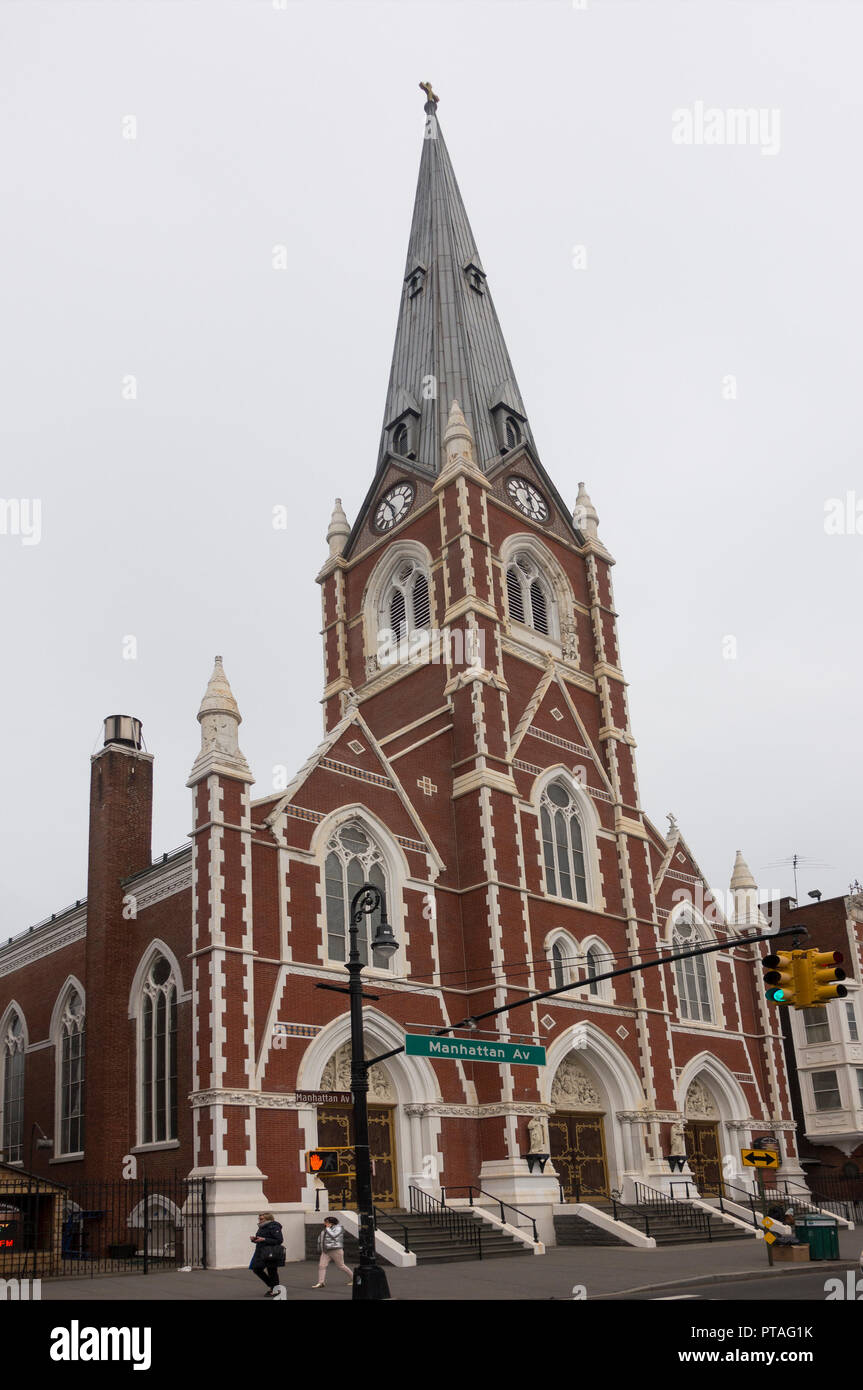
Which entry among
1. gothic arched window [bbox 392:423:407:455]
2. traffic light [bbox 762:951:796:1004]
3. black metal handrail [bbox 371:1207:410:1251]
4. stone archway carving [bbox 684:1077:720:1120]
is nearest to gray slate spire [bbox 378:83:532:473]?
gothic arched window [bbox 392:423:407:455]

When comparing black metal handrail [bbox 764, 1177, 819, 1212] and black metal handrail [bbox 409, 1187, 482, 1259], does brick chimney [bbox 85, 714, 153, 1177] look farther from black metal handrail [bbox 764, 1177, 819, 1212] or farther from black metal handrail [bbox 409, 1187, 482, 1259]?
black metal handrail [bbox 764, 1177, 819, 1212]

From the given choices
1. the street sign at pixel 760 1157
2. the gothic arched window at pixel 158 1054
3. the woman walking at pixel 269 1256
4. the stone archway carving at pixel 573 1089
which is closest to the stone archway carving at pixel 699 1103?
the stone archway carving at pixel 573 1089

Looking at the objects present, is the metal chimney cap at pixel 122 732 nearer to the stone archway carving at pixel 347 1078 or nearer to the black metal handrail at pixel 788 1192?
the stone archway carving at pixel 347 1078

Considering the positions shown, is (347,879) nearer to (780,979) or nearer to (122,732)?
(122,732)

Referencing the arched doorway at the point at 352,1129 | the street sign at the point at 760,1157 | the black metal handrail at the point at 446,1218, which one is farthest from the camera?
the arched doorway at the point at 352,1129

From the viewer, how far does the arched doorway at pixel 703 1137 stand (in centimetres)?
3706

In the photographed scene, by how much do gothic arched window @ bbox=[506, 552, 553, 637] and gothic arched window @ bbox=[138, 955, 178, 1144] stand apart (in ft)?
57.3

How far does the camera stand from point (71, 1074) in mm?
32031

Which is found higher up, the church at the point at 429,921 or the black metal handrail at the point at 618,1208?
the church at the point at 429,921

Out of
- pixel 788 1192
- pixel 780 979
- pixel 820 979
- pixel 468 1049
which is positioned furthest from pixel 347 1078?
pixel 788 1192

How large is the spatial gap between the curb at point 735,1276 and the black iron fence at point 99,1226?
907 centimetres

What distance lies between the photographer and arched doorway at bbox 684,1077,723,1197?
37062 millimetres
